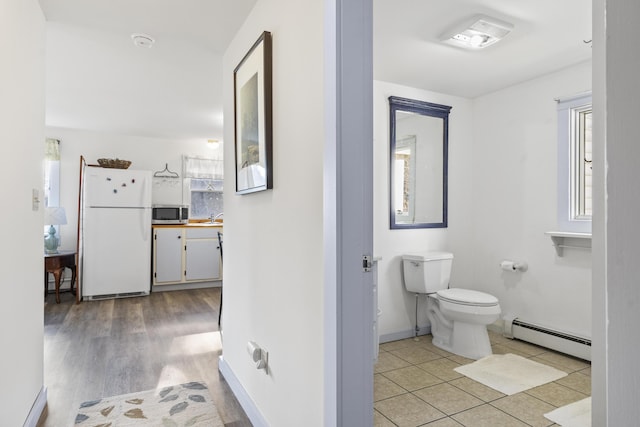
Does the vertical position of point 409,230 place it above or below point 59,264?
above

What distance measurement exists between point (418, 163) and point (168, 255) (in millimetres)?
3861

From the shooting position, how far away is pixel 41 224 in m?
2.21

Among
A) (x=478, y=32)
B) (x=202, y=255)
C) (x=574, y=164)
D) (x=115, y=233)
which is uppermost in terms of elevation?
(x=478, y=32)

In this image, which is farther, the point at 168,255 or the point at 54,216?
the point at 168,255

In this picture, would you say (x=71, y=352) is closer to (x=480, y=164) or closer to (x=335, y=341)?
(x=335, y=341)

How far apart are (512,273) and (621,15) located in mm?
3440

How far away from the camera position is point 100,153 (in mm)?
5508

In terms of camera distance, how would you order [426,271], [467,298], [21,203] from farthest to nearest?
[426,271]
[467,298]
[21,203]

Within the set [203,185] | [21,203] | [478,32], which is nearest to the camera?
[21,203]

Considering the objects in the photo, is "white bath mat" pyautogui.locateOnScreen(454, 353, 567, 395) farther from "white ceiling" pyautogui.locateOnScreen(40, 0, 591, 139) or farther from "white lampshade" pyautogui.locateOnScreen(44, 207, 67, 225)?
"white lampshade" pyautogui.locateOnScreen(44, 207, 67, 225)

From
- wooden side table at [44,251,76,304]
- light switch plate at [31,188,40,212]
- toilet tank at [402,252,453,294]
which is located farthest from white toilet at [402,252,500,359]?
wooden side table at [44,251,76,304]

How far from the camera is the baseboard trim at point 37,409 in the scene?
189 cm

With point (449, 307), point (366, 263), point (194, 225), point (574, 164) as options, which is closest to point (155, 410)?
point (366, 263)

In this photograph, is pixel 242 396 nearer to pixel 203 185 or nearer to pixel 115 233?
pixel 115 233
